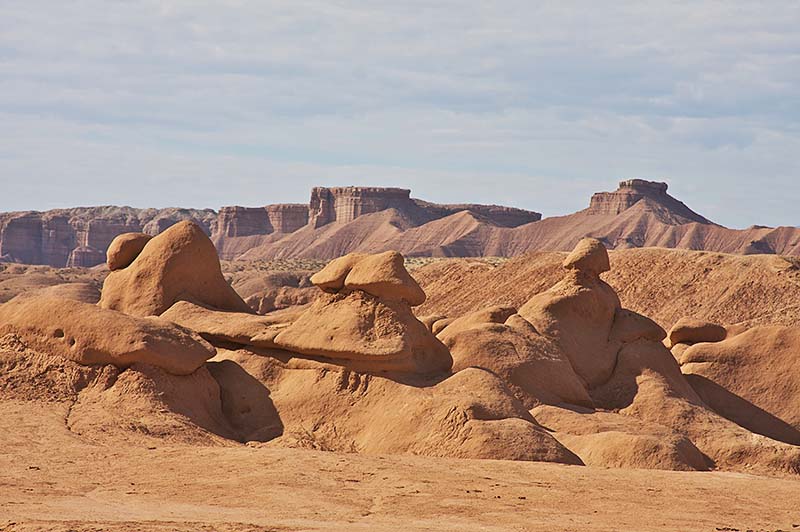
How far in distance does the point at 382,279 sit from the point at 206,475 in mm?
4813

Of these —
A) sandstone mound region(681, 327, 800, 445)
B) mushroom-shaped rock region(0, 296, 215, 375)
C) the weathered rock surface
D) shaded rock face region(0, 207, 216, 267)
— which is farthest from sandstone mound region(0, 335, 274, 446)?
shaded rock face region(0, 207, 216, 267)

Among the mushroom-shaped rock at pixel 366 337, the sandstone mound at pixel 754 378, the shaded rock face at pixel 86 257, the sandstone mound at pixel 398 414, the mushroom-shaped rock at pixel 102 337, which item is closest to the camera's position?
the sandstone mound at pixel 398 414

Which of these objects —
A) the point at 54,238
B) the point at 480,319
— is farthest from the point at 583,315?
the point at 54,238

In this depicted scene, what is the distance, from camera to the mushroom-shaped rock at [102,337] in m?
15.6

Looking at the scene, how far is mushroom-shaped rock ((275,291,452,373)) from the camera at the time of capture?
15.9m

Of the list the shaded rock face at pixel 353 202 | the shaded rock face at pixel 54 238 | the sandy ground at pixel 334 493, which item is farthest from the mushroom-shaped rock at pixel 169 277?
the shaded rock face at pixel 353 202

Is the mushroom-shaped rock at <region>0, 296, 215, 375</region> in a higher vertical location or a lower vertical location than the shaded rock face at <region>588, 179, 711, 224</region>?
lower

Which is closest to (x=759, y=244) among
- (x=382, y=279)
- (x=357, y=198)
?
(x=357, y=198)

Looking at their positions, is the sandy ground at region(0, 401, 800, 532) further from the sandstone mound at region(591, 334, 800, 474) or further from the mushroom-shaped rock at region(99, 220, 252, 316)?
the mushroom-shaped rock at region(99, 220, 252, 316)

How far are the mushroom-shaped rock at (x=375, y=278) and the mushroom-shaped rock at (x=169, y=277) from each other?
318 centimetres

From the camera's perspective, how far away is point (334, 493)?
11.8m

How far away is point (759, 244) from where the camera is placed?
99.7m

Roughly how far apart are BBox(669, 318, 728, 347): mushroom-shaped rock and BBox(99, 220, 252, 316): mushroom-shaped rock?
9.73 meters

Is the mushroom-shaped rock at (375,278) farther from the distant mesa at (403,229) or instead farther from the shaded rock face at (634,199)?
the shaded rock face at (634,199)
